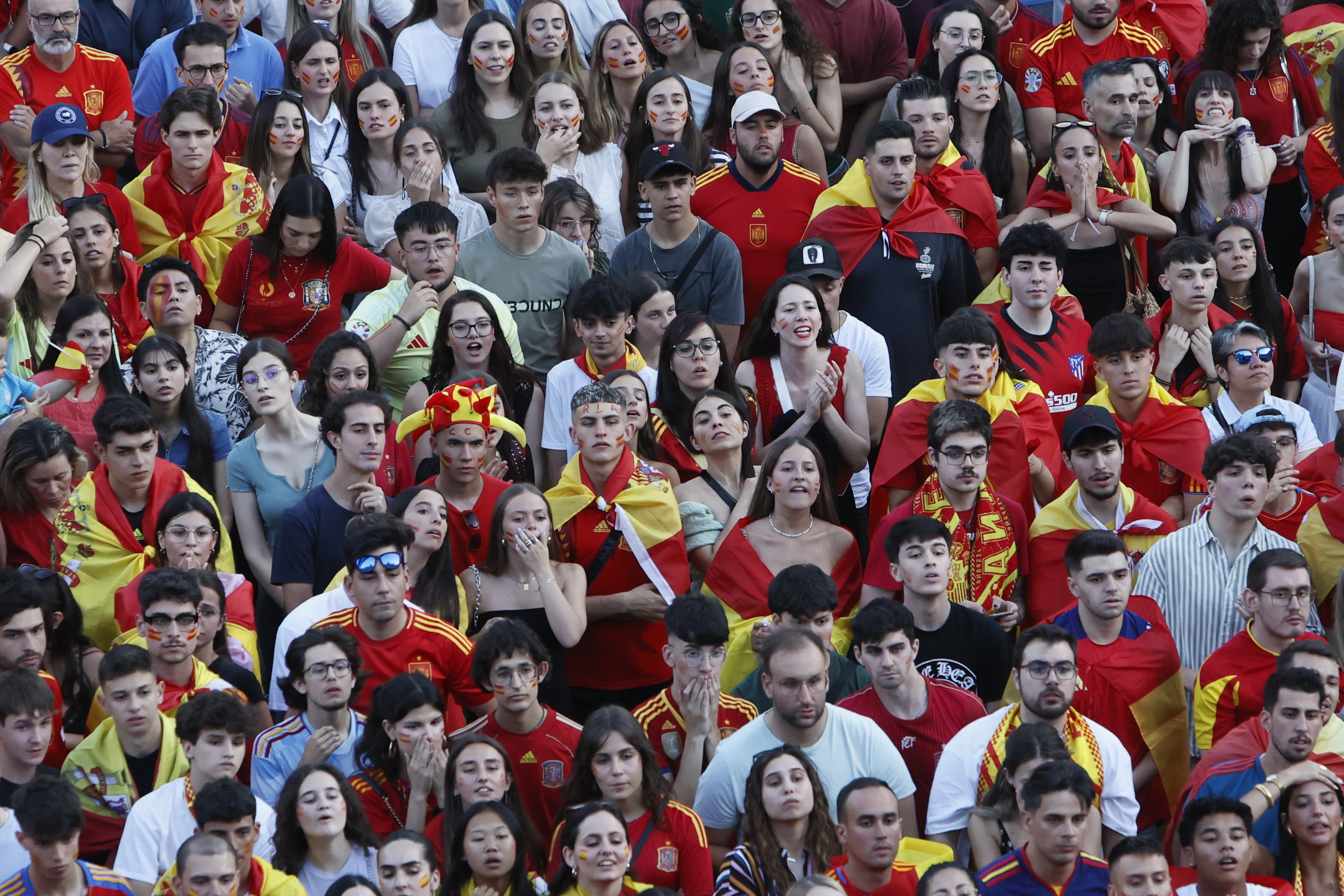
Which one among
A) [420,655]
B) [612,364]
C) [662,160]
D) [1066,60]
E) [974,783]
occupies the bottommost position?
[974,783]

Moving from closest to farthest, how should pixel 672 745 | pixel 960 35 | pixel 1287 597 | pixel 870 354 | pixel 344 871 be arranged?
pixel 344 871, pixel 672 745, pixel 1287 597, pixel 870 354, pixel 960 35

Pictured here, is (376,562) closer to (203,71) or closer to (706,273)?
(706,273)

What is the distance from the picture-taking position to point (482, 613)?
8.01 meters

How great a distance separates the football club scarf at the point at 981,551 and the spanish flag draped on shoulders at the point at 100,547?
2.98 metres

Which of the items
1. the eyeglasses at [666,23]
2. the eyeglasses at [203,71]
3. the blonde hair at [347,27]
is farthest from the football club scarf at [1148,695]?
the blonde hair at [347,27]

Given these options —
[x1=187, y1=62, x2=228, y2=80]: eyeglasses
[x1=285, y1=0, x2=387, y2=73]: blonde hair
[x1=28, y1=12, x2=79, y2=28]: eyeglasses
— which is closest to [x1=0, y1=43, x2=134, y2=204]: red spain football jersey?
[x1=28, y1=12, x2=79, y2=28]: eyeglasses

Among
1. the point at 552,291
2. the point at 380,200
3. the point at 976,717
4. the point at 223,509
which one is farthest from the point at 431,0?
the point at 976,717

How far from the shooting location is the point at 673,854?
6.82 meters

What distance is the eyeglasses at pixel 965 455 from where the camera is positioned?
8133 millimetres

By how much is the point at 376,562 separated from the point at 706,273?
2851mm

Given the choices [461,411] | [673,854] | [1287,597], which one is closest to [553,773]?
[673,854]

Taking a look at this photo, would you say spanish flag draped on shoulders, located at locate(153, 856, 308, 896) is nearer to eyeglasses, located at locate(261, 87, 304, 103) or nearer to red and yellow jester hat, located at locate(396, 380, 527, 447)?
red and yellow jester hat, located at locate(396, 380, 527, 447)

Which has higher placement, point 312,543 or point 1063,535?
point 1063,535

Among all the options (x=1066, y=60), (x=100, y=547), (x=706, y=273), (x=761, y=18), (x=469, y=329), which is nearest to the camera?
(x=100, y=547)
